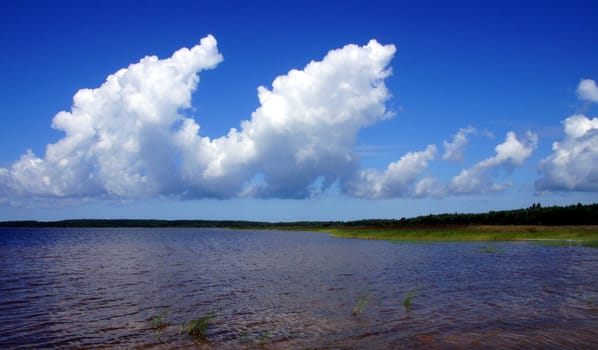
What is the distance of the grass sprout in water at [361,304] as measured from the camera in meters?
20.4

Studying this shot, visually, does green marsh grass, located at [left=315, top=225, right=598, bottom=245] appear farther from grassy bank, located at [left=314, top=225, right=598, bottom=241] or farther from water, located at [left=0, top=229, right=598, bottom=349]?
water, located at [left=0, top=229, right=598, bottom=349]

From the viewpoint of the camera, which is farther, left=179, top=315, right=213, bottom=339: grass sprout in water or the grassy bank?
the grassy bank

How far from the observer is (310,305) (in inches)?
882

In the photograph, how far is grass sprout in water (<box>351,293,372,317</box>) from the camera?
66.9 feet

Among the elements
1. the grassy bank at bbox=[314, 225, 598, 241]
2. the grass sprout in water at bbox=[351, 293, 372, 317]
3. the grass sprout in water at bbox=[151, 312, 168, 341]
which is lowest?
the grass sprout in water at bbox=[151, 312, 168, 341]

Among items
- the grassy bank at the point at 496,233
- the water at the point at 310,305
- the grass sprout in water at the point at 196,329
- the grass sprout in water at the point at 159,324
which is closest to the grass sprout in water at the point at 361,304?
the water at the point at 310,305

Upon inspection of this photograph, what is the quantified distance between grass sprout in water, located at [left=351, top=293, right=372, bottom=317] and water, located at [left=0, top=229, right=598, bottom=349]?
0.35 ft

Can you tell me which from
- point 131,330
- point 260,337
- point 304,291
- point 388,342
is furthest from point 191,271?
point 388,342

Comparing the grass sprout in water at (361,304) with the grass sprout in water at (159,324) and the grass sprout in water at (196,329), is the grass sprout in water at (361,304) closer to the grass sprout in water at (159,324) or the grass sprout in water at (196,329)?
the grass sprout in water at (196,329)

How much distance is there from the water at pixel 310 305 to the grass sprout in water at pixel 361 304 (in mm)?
105

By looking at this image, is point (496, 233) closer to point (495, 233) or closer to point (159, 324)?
point (495, 233)

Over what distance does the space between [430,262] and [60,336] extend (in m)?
33.2

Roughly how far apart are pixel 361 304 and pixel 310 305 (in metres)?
2.60

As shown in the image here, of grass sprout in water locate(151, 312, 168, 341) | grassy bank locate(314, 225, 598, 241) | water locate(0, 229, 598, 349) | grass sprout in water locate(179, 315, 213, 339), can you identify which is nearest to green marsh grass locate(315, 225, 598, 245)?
grassy bank locate(314, 225, 598, 241)
